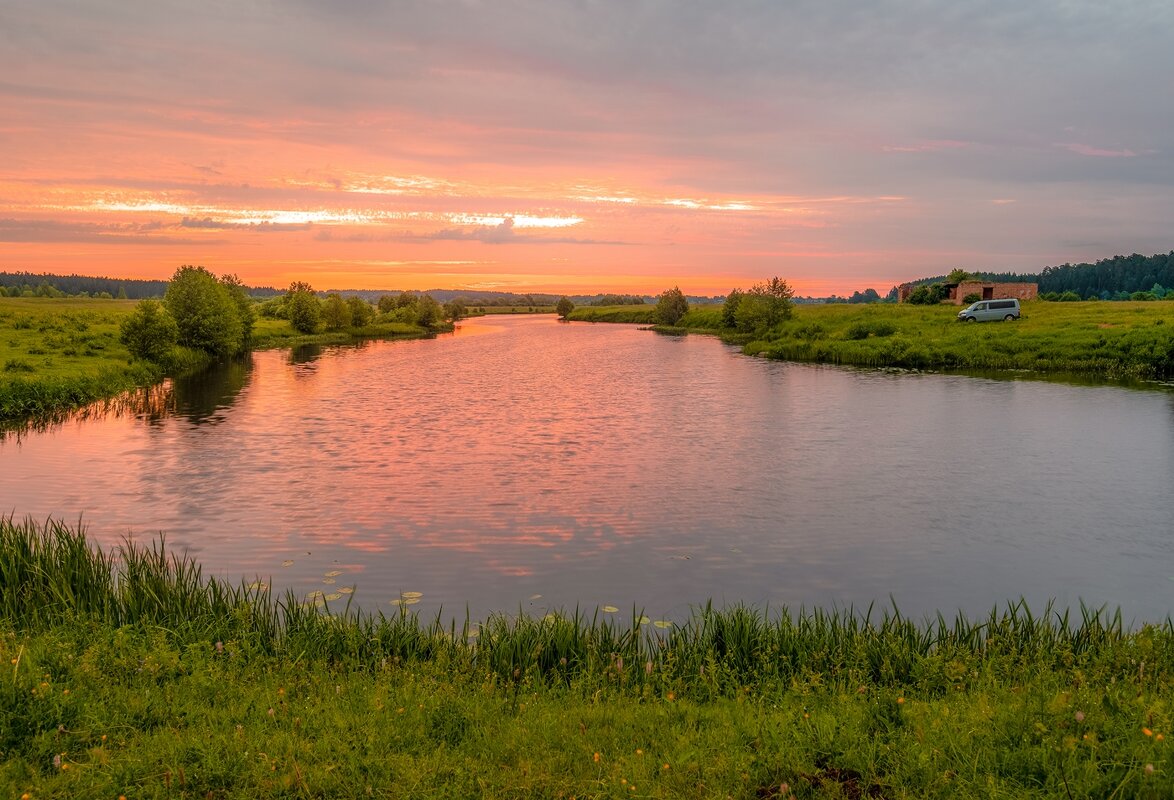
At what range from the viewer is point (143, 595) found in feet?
41.3

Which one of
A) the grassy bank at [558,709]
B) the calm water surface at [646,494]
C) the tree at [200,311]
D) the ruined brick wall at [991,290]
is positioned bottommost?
the calm water surface at [646,494]

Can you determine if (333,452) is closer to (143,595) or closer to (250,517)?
(250,517)

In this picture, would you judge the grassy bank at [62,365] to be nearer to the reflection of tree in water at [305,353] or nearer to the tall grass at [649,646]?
the reflection of tree in water at [305,353]

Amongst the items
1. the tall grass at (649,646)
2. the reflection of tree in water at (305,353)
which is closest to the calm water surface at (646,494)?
the tall grass at (649,646)

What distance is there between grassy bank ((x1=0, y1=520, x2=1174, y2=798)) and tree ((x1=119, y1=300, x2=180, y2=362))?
183ft

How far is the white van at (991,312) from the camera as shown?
81.1 metres

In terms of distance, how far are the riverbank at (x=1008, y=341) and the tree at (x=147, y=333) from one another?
60.3 m

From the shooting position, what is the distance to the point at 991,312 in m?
81.4

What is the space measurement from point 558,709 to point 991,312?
286 ft

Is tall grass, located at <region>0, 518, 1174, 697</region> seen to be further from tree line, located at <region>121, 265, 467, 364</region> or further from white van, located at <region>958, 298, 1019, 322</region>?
white van, located at <region>958, 298, 1019, 322</region>

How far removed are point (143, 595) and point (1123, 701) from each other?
14724 millimetres

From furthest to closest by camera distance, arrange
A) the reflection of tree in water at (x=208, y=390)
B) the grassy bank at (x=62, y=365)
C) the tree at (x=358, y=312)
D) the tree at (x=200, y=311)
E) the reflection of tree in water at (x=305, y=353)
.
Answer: the tree at (x=358, y=312), the reflection of tree in water at (x=305, y=353), the tree at (x=200, y=311), the reflection of tree in water at (x=208, y=390), the grassy bank at (x=62, y=365)

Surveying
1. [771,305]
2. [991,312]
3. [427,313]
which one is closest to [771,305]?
[771,305]

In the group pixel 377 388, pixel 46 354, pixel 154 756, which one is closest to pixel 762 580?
pixel 154 756
